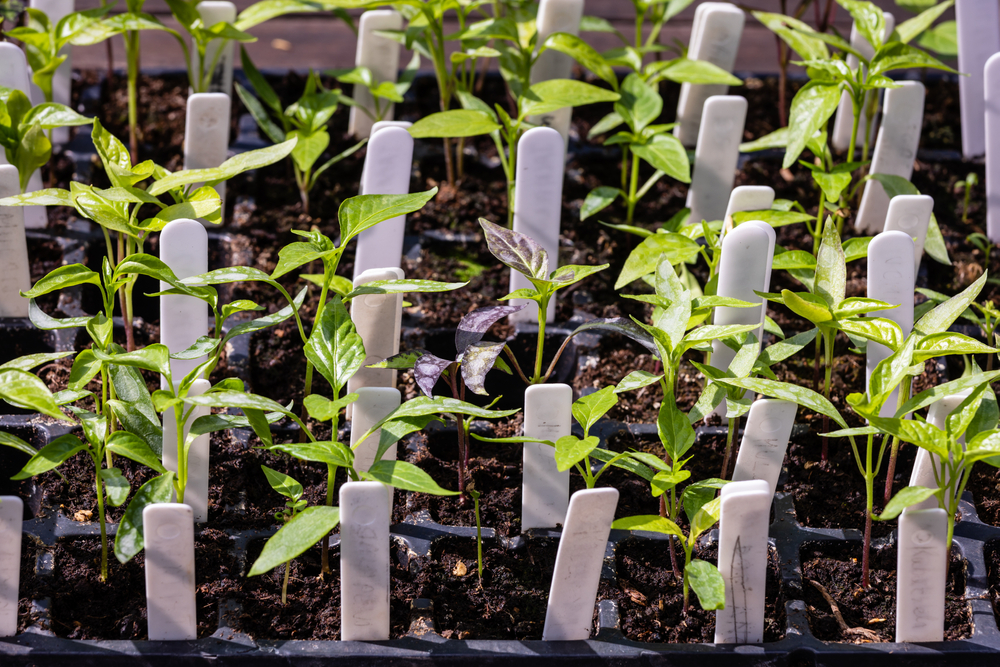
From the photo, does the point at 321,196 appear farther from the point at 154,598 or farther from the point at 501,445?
the point at 154,598

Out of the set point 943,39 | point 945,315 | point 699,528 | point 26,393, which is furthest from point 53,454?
point 943,39

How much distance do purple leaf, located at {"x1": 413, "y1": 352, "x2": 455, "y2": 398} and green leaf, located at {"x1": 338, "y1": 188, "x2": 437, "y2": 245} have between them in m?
0.12

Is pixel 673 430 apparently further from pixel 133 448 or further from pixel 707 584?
pixel 133 448

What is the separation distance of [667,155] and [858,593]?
52 cm

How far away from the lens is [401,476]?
0.71 meters

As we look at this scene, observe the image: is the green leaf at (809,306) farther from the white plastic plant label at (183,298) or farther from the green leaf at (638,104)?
the white plastic plant label at (183,298)

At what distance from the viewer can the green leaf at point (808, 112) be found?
3.40ft

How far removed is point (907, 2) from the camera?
1.38 meters

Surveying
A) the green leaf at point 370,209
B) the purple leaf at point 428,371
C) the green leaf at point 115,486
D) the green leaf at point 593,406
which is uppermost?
the green leaf at point 370,209

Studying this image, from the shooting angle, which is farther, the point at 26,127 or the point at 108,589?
the point at 26,127

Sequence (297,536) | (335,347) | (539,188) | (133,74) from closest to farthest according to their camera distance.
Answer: (297,536), (335,347), (539,188), (133,74)

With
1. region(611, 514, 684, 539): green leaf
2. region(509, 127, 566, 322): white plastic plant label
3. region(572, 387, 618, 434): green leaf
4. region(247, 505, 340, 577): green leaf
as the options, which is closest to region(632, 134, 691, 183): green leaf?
region(509, 127, 566, 322): white plastic plant label

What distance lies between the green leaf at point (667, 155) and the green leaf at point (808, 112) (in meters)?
0.11

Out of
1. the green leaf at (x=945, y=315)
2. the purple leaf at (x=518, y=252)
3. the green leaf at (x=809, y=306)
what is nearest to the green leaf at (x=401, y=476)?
the purple leaf at (x=518, y=252)
